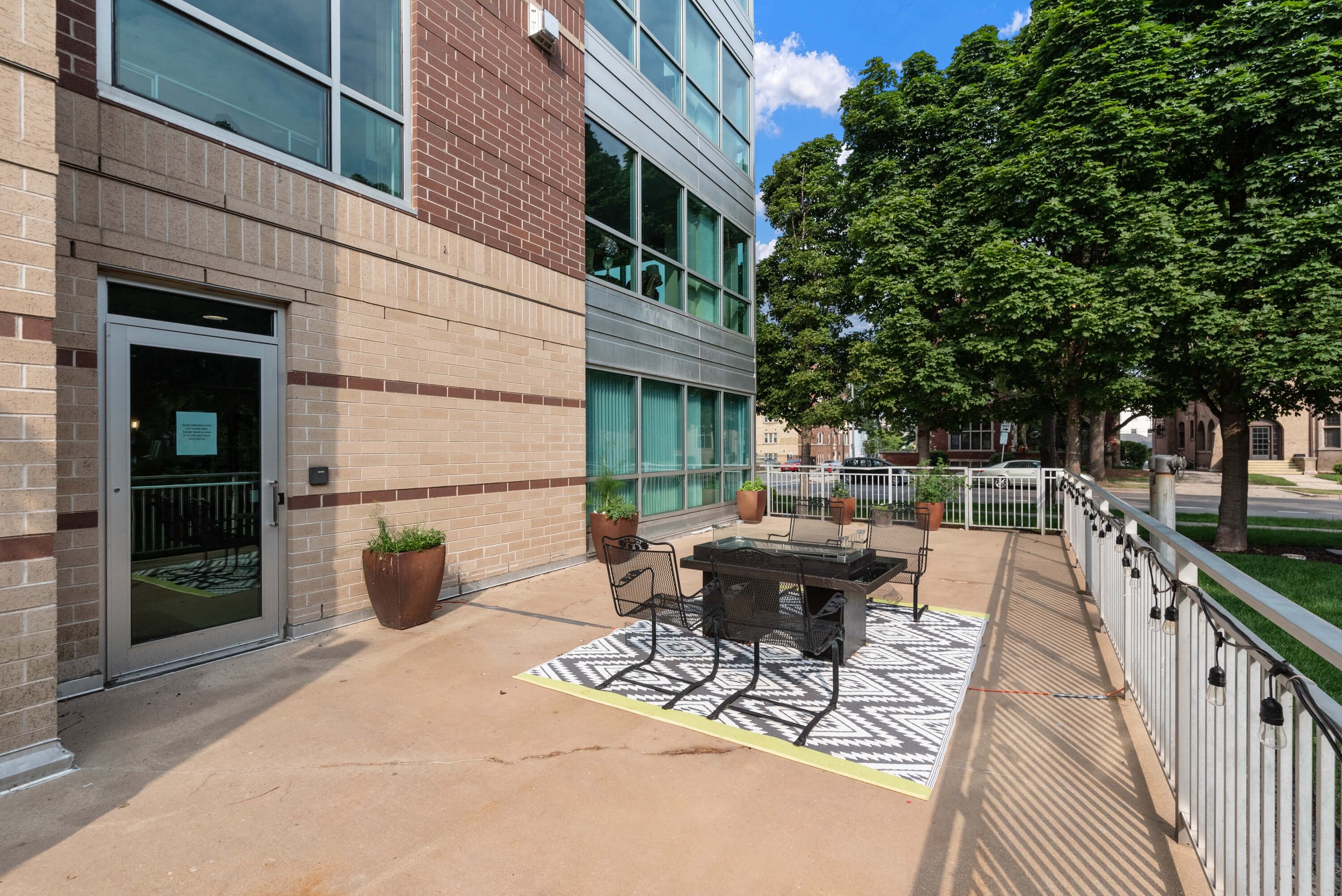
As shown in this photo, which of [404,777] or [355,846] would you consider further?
[404,777]

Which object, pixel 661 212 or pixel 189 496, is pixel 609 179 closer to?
pixel 661 212

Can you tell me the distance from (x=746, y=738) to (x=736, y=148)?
1271 centimetres

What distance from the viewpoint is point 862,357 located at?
639 inches

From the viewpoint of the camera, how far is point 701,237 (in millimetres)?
11797

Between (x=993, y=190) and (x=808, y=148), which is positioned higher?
(x=808, y=148)

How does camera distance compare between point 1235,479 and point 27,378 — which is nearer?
point 27,378

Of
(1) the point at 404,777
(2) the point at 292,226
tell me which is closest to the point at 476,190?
(2) the point at 292,226

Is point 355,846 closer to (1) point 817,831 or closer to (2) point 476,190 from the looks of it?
(1) point 817,831

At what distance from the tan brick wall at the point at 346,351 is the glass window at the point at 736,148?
6.53 meters

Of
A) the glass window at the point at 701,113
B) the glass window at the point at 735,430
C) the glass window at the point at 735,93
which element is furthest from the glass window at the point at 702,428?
the glass window at the point at 735,93

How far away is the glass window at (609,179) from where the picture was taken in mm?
8906

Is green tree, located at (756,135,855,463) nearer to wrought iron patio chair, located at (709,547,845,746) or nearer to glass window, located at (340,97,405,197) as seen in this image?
glass window, located at (340,97,405,197)

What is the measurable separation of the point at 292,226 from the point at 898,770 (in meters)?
5.75

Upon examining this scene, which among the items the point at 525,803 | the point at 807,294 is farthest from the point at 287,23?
the point at 807,294
